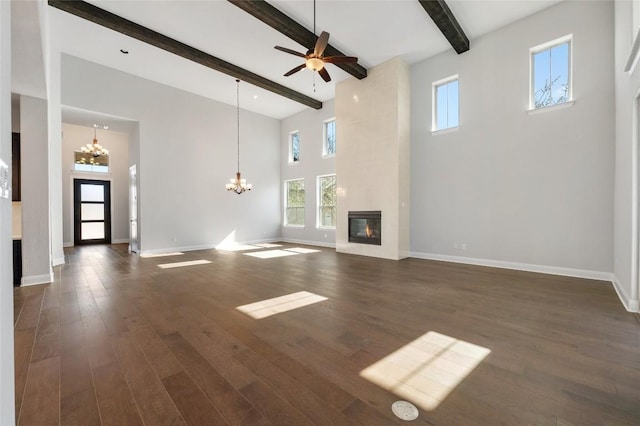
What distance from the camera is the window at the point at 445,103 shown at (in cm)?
618

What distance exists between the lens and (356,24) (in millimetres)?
5352

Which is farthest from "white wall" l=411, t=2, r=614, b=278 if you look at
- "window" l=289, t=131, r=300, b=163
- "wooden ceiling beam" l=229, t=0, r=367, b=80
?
"window" l=289, t=131, r=300, b=163

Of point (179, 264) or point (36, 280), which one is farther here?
point (179, 264)

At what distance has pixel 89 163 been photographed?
33.0 feet

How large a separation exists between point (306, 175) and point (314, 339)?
7.76 meters

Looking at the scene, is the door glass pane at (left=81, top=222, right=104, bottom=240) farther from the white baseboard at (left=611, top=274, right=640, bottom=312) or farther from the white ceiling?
the white baseboard at (left=611, top=274, right=640, bottom=312)

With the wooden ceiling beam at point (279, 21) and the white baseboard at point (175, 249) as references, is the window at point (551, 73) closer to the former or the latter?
the wooden ceiling beam at point (279, 21)

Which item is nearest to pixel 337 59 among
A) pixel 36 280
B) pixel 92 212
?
pixel 36 280

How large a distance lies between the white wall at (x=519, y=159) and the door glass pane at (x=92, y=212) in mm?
11180

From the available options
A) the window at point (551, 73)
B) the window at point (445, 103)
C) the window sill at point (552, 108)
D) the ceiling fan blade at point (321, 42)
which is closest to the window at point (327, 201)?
the window at point (445, 103)

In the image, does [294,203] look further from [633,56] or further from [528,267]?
[633,56]

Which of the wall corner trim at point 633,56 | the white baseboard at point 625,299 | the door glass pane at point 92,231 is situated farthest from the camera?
the door glass pane at point 92,231

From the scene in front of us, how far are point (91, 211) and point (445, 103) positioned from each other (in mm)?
12291

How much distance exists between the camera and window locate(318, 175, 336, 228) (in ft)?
A: 29.6
